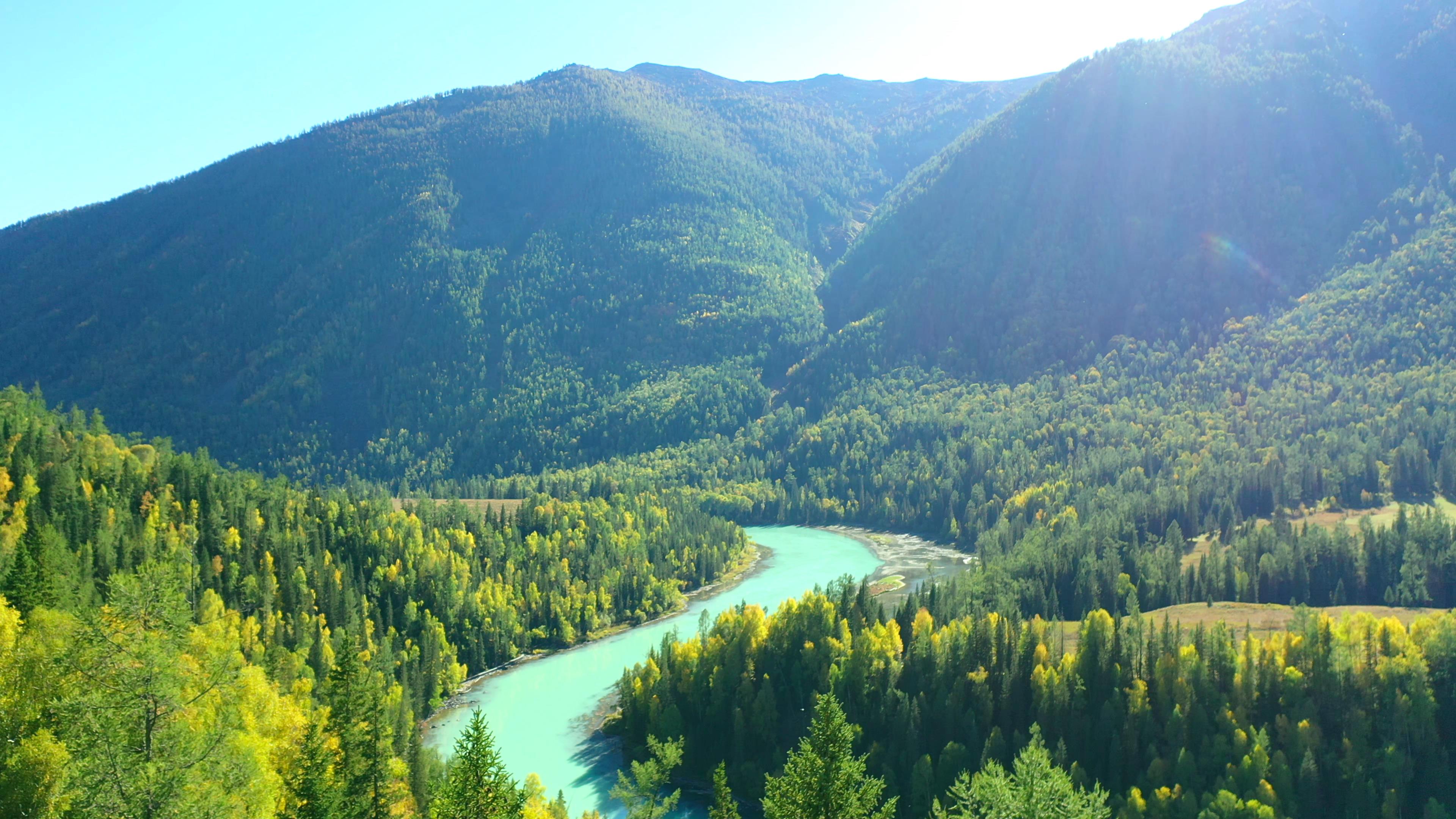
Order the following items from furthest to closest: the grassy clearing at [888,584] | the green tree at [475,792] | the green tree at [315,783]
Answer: the grassy clearing at [888,584] < the green tree at [315,783] < the green tree at [475,792]

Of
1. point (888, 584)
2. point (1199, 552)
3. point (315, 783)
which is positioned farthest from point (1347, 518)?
point (315, 783)

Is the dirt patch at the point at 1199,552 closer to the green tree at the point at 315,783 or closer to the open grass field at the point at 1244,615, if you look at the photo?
the open grass field at the point at 1244,615

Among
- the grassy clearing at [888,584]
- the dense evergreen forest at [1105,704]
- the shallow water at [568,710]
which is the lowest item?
the grassy clearing at [888,584]

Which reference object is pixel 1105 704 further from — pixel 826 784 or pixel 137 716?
pixel 137 716

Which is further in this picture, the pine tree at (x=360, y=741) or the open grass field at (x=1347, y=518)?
the open grass field at (x=1347, y=518)

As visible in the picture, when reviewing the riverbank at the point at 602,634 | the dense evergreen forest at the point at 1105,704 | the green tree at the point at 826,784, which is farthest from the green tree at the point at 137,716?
the riverbank at the point at 602,634

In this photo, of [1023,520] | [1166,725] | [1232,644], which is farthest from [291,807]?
[1023,520]

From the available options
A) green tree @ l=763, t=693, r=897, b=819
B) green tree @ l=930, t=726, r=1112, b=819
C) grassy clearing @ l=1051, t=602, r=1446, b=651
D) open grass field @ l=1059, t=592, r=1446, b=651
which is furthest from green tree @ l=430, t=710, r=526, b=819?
open grass field @ l=1059, t=592, r=1446, b=651
